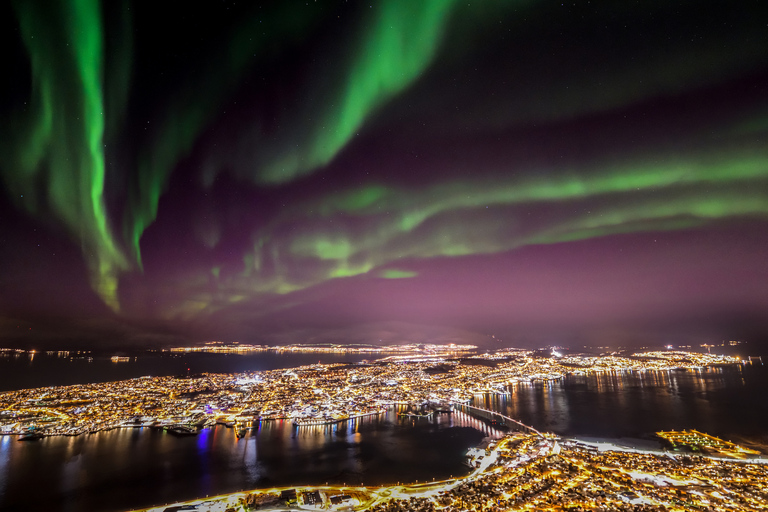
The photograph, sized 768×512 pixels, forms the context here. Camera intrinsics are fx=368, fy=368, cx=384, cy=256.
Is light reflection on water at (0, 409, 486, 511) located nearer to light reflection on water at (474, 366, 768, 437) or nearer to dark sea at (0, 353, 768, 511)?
dark sea at (0, 353, 768, 511)

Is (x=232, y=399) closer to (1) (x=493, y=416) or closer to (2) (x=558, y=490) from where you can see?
(1) (x=493, y=416)

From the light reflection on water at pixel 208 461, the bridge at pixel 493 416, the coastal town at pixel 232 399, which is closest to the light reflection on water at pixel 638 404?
the bridge at pixel 493 416

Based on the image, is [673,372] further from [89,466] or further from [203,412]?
[89,466]

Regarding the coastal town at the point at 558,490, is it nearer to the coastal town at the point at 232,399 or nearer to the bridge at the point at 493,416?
the bridge at the point at 493,416

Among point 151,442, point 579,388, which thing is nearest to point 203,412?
point 151,442

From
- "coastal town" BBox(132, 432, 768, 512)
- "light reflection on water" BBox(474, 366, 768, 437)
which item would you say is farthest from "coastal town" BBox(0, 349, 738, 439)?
"coastal town" BBox(132, 432, 768, 512)

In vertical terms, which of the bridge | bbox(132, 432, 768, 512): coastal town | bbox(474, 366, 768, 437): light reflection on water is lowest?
bbox(474, 366, 768, 437): light reflection on water
